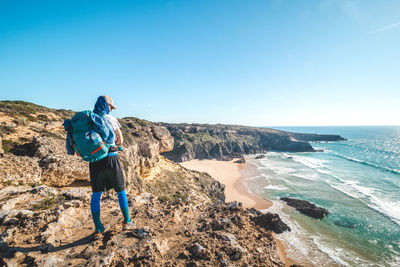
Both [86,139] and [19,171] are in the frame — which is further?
[19,171]

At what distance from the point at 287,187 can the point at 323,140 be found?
9610 centimetres

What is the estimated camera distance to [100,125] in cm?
295

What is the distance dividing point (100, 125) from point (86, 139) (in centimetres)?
30

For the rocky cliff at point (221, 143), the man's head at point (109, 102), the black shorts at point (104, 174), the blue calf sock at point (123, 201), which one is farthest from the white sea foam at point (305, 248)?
the rocky cliff at point (221, 143)

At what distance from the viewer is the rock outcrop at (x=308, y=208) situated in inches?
717

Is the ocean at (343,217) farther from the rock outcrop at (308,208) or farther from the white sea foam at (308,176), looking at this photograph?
the rock outcrop at (308,208)

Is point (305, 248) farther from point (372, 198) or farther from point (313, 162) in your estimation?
point (313, 162)

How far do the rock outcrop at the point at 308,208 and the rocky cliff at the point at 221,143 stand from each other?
110 feet

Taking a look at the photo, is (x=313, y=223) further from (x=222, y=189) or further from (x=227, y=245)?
(x=227, y=245)

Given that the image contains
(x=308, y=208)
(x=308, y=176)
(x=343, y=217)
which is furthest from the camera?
(x=308, y=176)

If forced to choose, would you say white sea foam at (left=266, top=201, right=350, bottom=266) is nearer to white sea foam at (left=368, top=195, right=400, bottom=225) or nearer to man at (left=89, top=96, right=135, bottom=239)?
white sea foam at (left=368, top=195, right=400, bottom=225)

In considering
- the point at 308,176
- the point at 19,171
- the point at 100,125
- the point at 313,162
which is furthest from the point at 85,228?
the point at 313,162

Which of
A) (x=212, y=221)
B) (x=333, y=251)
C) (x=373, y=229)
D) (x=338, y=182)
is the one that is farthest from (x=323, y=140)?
(x=212, y=221)

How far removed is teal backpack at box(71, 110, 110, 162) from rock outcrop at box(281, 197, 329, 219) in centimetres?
2183
